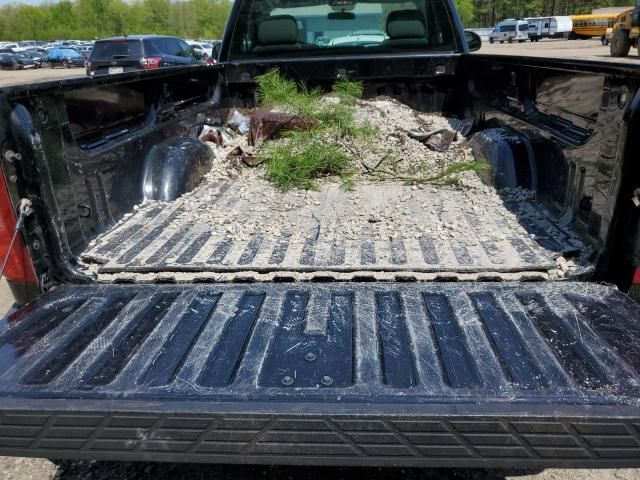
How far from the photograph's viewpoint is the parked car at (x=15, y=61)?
38.7 meters

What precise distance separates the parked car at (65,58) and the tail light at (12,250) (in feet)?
137

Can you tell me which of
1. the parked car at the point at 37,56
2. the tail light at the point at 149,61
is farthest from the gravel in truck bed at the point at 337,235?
the parked car at the point at 37,56

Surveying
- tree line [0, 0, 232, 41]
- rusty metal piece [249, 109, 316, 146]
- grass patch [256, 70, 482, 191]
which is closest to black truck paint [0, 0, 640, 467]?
grass patch [256, 70, 482, 191]

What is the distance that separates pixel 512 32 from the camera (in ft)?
166

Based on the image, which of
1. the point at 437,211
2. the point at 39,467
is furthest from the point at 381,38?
the point at 39,467

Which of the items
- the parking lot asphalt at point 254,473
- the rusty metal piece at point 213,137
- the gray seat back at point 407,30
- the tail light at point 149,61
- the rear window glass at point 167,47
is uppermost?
the rear window glass at point 167,47

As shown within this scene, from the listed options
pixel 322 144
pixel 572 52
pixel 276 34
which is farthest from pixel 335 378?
pixel 572 52

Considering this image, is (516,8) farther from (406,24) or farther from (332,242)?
(332,242)

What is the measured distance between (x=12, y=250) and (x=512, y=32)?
181 feet

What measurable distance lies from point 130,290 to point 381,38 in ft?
12.0

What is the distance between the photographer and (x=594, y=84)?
2.04 metres

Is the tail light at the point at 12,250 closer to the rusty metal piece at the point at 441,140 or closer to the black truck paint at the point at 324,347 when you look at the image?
the black truck paint at the point at 324,347

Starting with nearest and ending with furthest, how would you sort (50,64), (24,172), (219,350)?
1. (219,350)
2. (24,172)
3. (50,64)

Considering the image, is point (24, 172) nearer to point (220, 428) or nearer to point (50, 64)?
point (220, 428)
